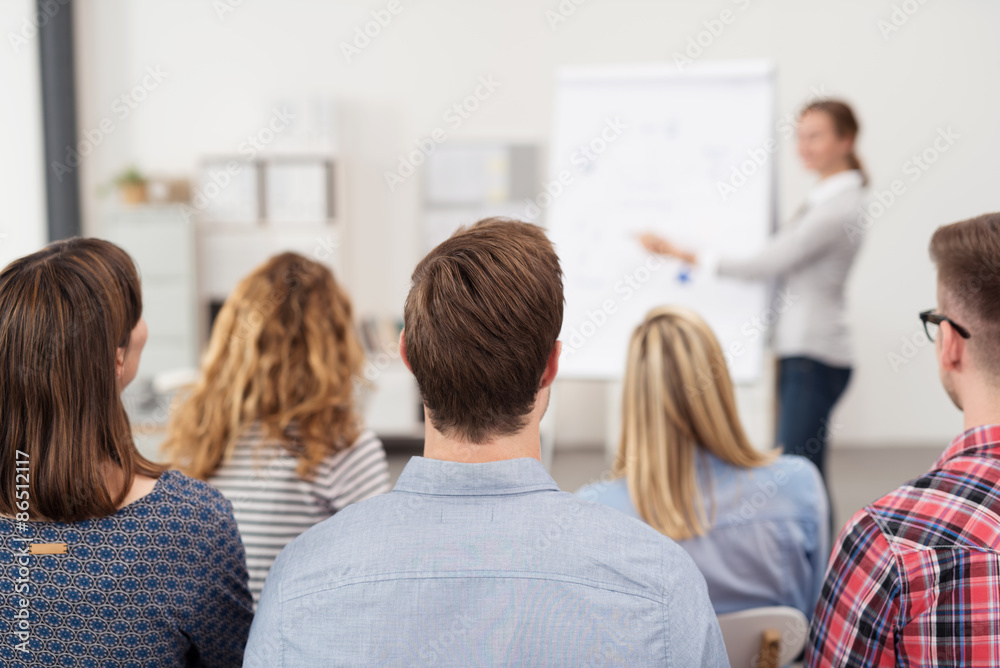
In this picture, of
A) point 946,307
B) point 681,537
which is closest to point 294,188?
point 681,537

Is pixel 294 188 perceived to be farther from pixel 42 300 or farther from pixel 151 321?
pixel 42 300

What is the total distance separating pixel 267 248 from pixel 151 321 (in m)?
0.79

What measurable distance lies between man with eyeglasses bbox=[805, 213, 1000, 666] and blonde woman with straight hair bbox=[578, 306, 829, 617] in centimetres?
34

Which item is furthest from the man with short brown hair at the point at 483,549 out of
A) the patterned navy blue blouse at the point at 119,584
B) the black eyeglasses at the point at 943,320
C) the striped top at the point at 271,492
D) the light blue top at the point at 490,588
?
the striped top at the point at 271,492

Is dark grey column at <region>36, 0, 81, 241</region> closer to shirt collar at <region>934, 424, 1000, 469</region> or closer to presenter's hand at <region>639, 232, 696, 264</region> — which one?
presenter's hand at <region>639, 232, 696, 264</region>

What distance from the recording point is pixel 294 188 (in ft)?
14.6

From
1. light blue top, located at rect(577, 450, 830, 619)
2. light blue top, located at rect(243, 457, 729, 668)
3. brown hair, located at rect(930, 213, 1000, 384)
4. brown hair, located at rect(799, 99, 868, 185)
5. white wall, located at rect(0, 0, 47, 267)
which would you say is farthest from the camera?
white wall, located at rect(0, 0, 47, 267)

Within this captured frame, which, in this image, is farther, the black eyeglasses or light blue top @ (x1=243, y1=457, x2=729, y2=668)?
the black eyeglasses

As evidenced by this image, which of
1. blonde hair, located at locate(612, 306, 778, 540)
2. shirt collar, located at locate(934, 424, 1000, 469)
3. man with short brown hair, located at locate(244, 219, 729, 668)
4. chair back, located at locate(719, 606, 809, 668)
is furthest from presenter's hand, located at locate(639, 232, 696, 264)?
man with short brown hair, located at locate(244, 219, 729, 668)

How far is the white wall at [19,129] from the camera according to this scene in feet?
13.7

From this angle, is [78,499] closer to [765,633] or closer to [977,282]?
[765,633]

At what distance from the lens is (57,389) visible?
0.89 metres

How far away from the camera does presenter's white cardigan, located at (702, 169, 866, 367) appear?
261 centimetres

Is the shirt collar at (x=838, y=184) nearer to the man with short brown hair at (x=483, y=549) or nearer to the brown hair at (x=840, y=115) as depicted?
the brown hair at (x=840, y=115)
